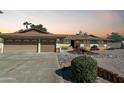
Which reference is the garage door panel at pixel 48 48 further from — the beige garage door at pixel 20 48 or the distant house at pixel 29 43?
the beige garage door at pixel 20 48

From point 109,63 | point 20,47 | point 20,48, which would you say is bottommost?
point 109,63

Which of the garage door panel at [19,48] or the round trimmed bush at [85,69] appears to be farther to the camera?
the garage door panel at [19,48]

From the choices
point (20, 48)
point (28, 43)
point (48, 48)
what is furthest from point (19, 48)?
point (48, 48)

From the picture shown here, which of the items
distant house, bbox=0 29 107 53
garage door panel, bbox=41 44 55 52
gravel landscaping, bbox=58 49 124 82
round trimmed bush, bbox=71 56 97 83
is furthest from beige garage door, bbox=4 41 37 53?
round trimmed bush, bbox=71 56 97 83

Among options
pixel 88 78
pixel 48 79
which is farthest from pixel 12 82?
pixel 88 78

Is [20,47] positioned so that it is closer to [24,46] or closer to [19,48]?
[19,48]

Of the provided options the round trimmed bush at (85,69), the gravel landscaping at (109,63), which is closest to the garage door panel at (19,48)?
the gravel landscaping at (109,63)

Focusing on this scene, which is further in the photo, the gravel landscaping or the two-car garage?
the two-car garage

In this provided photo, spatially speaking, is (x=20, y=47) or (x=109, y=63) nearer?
(x=109, y=63)

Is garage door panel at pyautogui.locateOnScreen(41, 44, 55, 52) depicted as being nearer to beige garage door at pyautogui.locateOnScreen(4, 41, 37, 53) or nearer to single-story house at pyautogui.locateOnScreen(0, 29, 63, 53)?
single-story house at pyautogui.locateOnScreen(0, 29, 63, 53)

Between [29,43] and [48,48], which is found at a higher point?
[29,43]

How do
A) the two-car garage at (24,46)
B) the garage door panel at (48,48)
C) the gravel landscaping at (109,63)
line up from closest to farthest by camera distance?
the gravel landscaping at (109,63), the two-car garage at (24,46), the garage door panel at (48,48)

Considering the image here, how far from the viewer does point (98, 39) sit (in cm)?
5375
